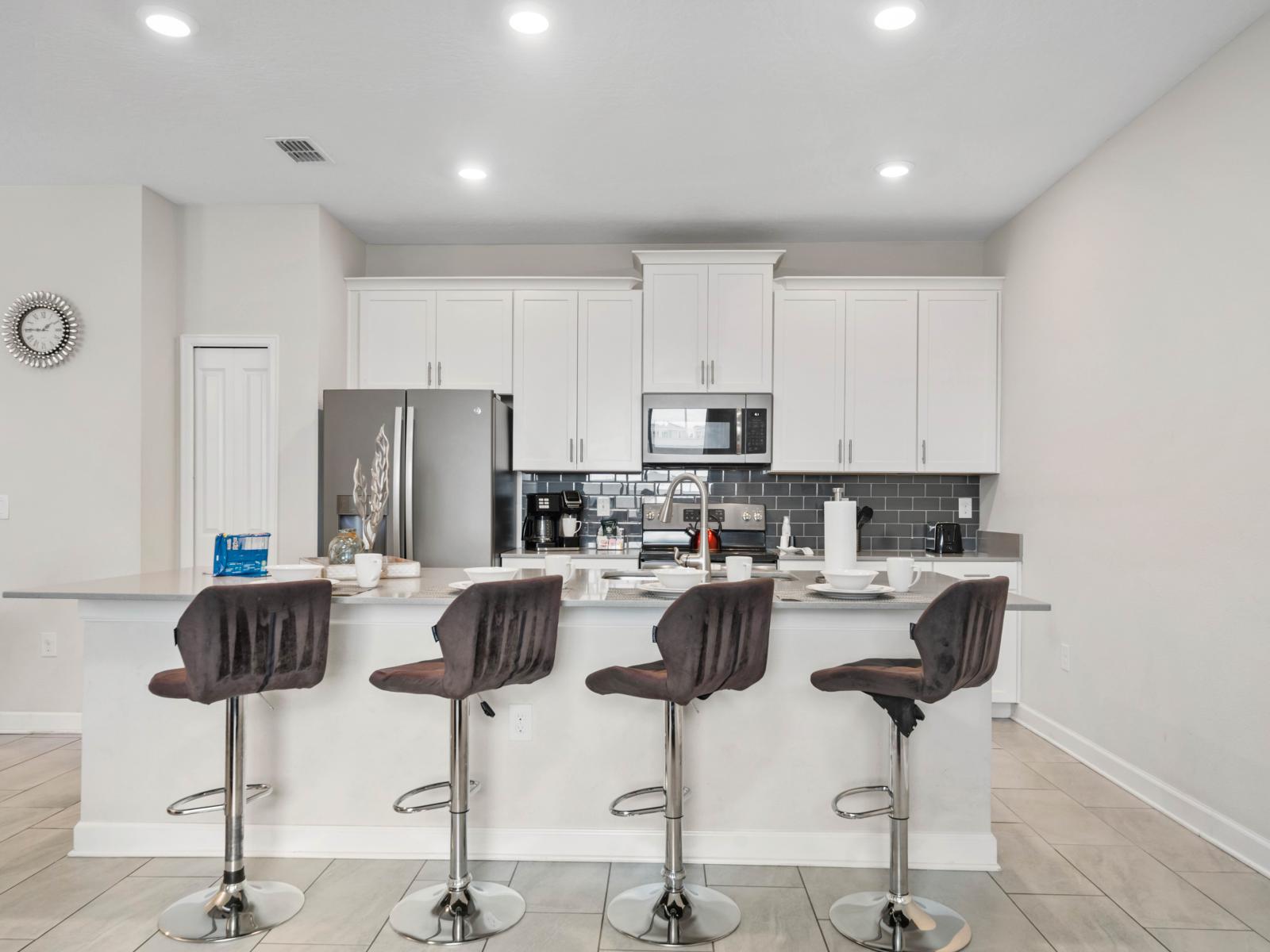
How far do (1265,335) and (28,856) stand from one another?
4297 mm

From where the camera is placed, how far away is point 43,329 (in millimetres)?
4152

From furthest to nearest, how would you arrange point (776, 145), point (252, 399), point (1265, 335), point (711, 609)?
1. point (252, 399)
2. point (776, 145)
3. point (1265, 335)
4. point (711, 609)

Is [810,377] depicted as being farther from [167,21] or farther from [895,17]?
[167,21]

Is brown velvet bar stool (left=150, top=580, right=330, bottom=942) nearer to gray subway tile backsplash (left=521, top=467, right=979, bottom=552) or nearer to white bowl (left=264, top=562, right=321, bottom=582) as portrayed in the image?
white bowl (left=264, top=562, right=321, bottom=582)

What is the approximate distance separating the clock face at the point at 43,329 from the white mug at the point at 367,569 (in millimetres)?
2540

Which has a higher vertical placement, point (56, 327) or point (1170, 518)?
point (56, 327)

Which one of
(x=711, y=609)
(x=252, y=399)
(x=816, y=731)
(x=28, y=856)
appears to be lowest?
(x=28, y=856)

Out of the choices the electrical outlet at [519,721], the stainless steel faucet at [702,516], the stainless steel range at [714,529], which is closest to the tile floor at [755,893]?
the electrical outlet at [519,721]

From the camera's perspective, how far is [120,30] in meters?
2.74

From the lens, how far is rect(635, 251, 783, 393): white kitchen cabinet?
4.74 m

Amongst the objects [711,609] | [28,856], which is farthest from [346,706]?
[711,609]

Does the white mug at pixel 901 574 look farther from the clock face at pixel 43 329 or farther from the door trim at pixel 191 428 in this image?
the clock face at pixel 43 329

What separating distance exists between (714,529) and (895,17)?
2788 mm

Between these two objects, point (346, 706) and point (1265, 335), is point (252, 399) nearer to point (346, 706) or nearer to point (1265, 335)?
point (346, 706)
